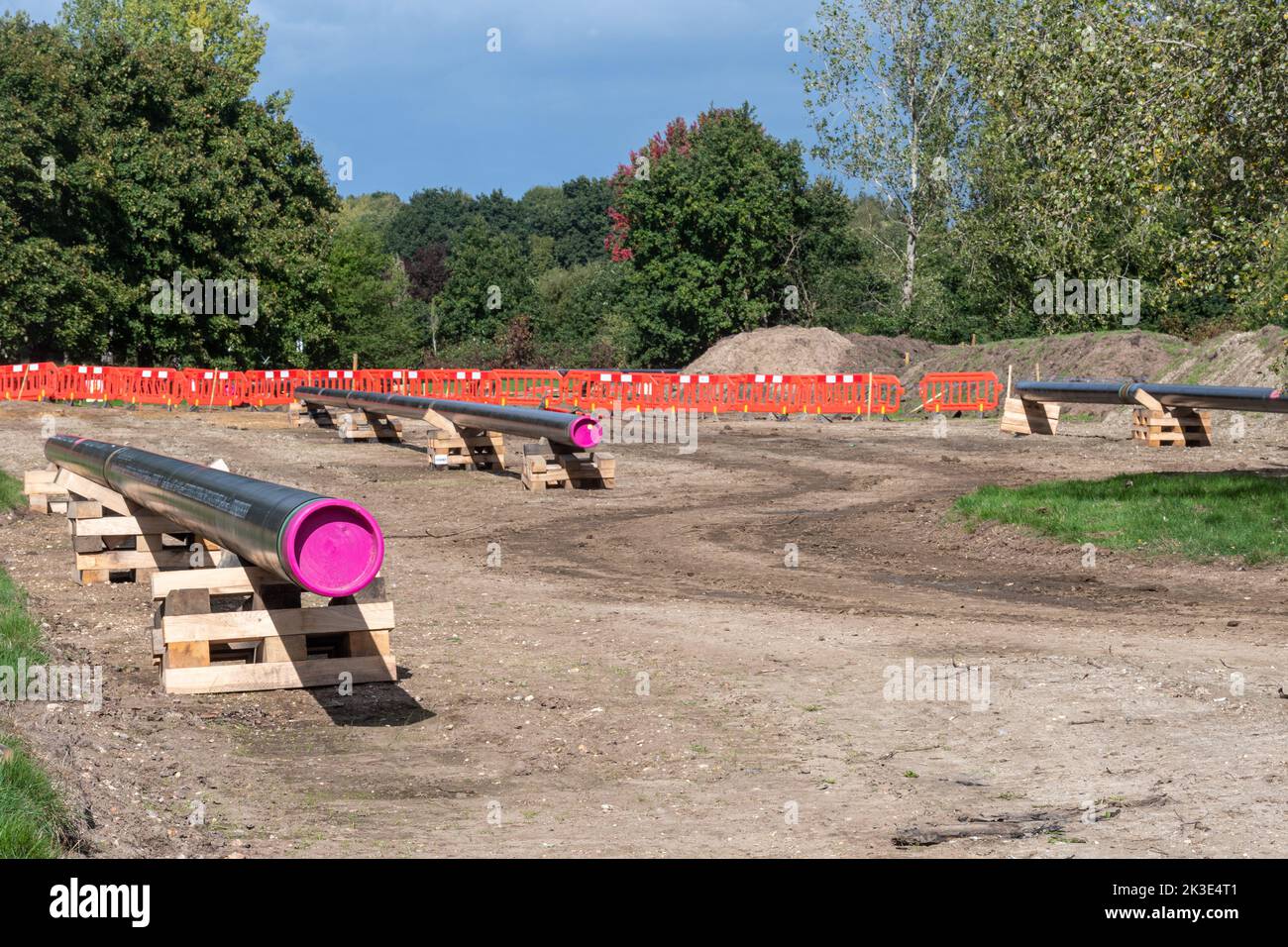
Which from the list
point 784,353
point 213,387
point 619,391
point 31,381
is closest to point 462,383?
point 619,391

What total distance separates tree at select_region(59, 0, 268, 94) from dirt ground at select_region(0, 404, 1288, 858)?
57767 mm

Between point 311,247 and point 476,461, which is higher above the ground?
point 311,247

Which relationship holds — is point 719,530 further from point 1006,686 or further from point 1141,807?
point 1141,807

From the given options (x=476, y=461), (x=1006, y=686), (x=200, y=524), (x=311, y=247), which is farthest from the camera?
(x=311, y=247)

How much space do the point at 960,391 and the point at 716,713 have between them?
3211 centimetres

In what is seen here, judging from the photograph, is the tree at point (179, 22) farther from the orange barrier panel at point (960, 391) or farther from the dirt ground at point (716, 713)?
the dirt ground at point (716, 713)

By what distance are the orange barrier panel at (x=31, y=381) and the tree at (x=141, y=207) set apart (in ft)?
11.9

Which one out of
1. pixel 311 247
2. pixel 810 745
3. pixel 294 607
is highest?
pixel 311 247

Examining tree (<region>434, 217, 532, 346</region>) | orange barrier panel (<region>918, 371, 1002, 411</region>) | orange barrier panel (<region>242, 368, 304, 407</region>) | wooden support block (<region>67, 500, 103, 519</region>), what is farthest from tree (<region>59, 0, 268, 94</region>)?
wooden support block (<region>67, 500, 103, 519</region>)

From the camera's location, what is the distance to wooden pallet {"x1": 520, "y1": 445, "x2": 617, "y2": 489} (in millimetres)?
21000

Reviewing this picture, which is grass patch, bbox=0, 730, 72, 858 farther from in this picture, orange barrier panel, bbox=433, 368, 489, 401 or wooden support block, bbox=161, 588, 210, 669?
orange barrier panel, bbox=433, 368, 489, 401
